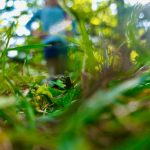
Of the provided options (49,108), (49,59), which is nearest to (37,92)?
(49,108)

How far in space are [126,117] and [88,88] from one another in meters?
0.04

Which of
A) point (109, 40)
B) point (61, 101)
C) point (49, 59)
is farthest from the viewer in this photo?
point (49, 59)

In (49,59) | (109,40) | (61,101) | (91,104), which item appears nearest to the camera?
(91,104)

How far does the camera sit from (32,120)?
1.05 feet

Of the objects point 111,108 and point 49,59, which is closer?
point 111,108

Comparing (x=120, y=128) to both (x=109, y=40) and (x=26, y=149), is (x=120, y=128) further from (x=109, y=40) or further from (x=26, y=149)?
(x=109, y=40)

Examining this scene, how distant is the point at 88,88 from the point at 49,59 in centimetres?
215

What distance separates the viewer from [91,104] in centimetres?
24

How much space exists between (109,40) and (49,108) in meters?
0.20

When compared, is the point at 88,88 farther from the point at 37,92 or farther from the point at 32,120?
the point at 37,92

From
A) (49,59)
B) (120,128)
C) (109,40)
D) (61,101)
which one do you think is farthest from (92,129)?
(49,59)

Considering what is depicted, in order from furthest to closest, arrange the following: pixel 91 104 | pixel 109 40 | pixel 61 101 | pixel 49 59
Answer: pixel 49 59
pixel 61 101
pixel 109 40
pixel 91 104

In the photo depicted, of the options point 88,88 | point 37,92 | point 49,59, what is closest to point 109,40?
point 88,88

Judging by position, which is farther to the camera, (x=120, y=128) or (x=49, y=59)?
(x=49, y=59)
